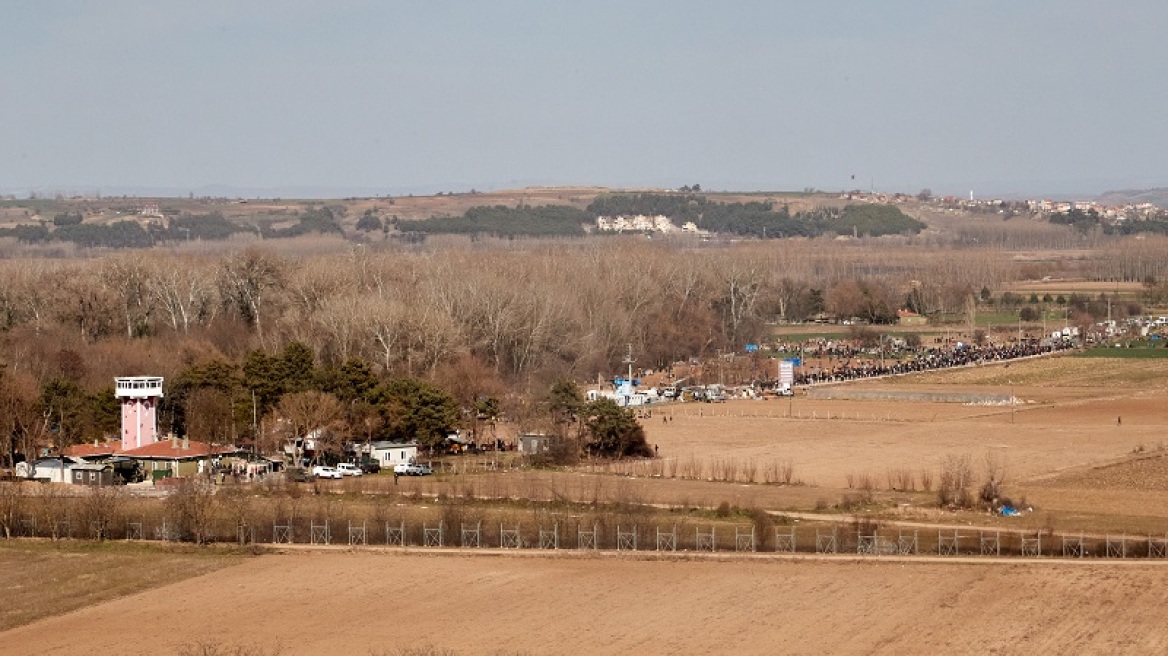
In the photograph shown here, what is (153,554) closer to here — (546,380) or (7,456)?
(7,456)

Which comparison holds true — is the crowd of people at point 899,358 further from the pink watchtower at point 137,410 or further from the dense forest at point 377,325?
the pink watchtower at point 137,410

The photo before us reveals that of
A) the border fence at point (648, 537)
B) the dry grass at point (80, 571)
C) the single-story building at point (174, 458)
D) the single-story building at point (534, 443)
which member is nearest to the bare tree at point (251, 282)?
the single-story building at point (534, 443)

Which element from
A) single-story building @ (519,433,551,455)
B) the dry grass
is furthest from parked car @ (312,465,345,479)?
the dry grass

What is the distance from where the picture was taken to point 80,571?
116ft

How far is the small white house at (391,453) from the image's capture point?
170ft

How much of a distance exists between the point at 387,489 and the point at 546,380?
26.2 meters

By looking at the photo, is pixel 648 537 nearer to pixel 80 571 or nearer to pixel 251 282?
pixel 80 571

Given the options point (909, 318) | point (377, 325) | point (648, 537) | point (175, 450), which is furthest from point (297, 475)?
point (909, 318)

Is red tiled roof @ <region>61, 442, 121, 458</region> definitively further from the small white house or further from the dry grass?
the dry grass

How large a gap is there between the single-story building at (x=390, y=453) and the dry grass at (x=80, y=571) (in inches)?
544

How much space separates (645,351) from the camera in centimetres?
8756

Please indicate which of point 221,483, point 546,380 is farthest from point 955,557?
point 546,380

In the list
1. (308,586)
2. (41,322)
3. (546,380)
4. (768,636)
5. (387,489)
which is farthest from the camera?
(41,322)

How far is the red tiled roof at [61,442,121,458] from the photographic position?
50969mm
